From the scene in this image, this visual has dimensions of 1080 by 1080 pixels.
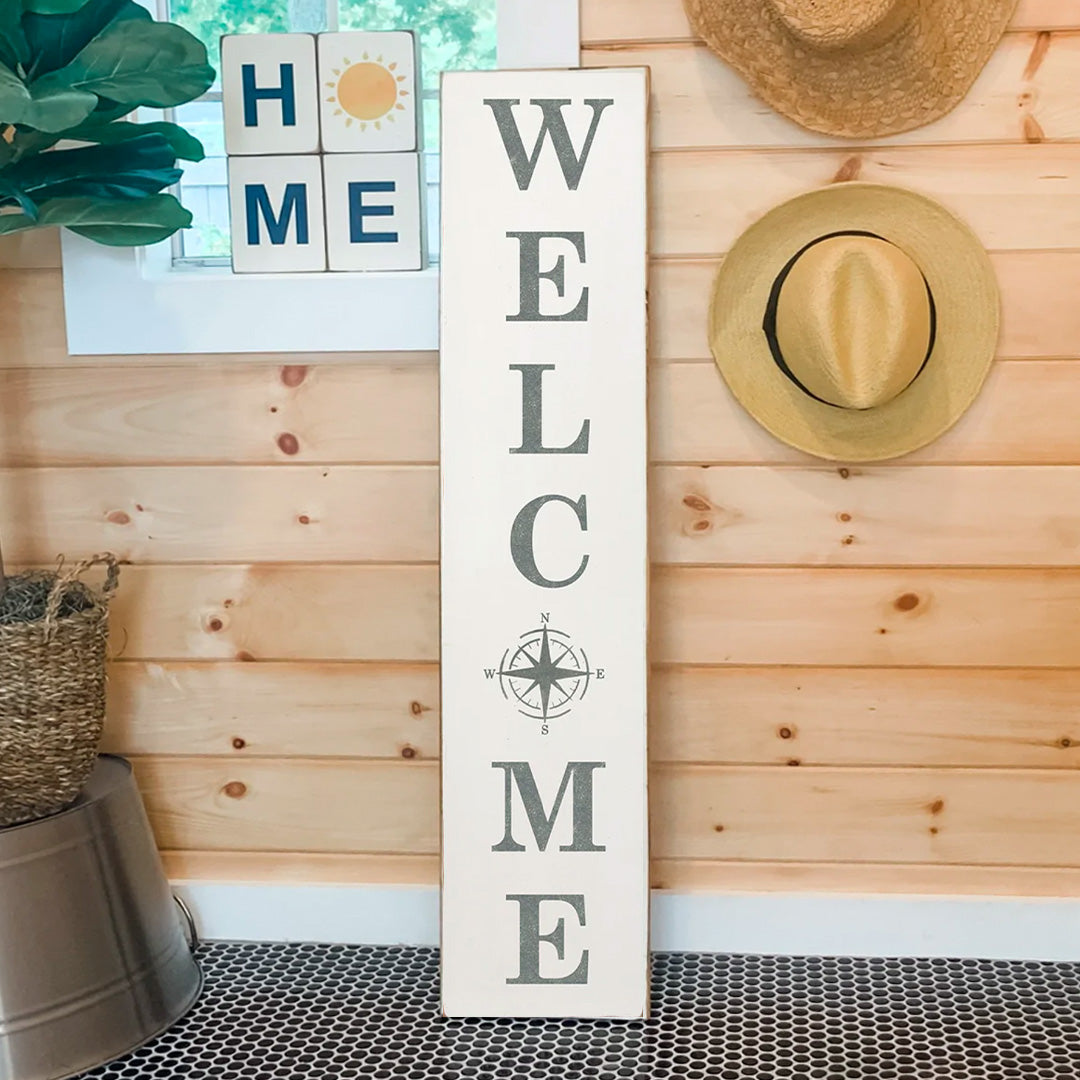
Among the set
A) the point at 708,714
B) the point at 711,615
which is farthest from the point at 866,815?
the point at 711,615

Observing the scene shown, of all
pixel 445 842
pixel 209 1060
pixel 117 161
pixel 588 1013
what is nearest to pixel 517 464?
pixel 445 842

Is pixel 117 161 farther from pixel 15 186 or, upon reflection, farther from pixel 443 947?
pixel 443 947

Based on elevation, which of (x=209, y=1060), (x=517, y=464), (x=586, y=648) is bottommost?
(x=209, y=1060)

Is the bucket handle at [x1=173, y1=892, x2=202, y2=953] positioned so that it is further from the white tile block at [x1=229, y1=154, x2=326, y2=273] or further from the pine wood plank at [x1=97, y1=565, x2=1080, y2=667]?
the white tile block at [x1=229, y1=154, x2=326, y2=273]

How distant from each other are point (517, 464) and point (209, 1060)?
34.8 inches

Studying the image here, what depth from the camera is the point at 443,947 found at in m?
1.74

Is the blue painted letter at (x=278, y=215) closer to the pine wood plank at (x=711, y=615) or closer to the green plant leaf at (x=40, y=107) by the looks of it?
the green plant leaf at (x=40, y=107)

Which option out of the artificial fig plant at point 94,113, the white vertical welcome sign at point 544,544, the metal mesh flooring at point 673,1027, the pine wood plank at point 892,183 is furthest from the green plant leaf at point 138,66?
the metal mesh flooring at point 673,1027

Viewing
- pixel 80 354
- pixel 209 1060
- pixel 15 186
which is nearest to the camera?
pixel 15 186

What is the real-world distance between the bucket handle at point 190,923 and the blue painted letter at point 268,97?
116 centimetres

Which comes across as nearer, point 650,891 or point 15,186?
point 15,186

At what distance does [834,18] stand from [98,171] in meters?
0.92

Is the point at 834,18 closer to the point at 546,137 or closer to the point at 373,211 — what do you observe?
the point at 546,137

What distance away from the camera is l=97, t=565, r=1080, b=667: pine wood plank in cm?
178
